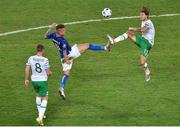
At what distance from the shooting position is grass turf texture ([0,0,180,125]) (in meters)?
21.8

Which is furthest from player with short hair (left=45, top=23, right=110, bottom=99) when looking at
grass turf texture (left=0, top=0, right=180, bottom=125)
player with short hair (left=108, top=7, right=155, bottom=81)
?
player with short hair (left=108, top=7, right=155, bottom=81)

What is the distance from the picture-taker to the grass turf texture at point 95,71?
71.5 ft

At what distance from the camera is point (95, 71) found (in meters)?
26.7

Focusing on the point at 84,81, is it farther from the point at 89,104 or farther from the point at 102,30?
the point at 102,30

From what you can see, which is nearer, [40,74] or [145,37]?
[40,74]

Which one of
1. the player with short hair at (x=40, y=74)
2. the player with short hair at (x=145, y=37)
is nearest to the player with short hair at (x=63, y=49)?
the player with short hair at (x=145, y=37)

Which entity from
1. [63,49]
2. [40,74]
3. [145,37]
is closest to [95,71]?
[145,37]

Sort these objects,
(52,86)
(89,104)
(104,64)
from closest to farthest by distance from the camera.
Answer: (89,104) < (52,86) < (104,64)

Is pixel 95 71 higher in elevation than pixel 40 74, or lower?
lower

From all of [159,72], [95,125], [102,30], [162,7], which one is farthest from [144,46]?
[162,7]

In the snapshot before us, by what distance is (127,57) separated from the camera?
2833 cm

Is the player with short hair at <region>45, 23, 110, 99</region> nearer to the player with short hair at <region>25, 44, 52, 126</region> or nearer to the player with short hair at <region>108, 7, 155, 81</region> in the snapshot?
the player with short hair at <region>108, 7, 155, 81</region>

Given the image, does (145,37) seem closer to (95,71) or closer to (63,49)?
(95,71)

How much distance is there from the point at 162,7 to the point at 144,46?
11526 mm
